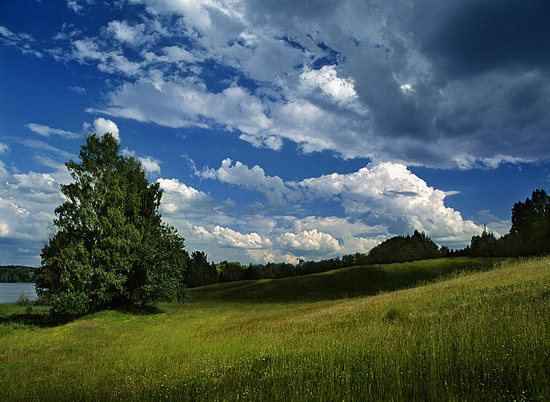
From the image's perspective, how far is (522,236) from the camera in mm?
85812

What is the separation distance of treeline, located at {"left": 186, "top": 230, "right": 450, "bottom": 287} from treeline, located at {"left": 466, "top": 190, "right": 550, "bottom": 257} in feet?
51.9

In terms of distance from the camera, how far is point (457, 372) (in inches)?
217

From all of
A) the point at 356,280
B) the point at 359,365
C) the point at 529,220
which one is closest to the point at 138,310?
the point at 359,365

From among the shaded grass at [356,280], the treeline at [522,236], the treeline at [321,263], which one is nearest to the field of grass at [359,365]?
the shaded grass at [356,280]

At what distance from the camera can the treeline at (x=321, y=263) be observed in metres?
114

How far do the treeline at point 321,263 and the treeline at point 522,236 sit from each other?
15.8m

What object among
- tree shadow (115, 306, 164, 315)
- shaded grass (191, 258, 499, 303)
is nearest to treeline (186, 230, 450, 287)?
shaded grass (191, 258, 499, 303)

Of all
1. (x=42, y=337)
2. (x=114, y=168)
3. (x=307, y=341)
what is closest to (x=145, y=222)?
(x=114, y=168)

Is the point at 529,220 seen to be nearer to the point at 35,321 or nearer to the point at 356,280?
the point at 356,280

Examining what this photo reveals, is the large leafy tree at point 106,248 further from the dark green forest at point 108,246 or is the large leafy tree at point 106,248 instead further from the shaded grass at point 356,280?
the shaded grass at point 356,280

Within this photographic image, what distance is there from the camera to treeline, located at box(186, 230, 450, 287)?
114 m

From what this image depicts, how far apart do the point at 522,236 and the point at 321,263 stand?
204 feet

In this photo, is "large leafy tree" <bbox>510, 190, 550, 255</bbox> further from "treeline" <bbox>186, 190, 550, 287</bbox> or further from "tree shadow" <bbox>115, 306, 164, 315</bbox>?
"tree shadow" <bbox>115, 306, 164, 315</bbox>

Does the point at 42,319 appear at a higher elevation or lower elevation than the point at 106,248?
lower
